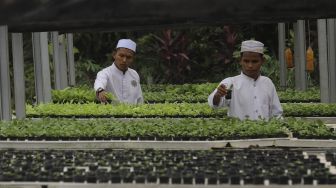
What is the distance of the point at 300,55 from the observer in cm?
1208

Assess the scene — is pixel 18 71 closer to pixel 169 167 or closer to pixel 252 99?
pixel 252 99

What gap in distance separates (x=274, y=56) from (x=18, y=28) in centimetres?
1364

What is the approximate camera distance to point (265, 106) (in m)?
7.23

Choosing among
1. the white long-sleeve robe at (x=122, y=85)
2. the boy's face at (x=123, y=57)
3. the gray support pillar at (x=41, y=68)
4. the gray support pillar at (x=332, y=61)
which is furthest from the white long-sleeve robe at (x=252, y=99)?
the gray support pillar at (x=41, y=68)

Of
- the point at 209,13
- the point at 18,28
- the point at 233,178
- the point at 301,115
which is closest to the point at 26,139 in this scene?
the point at 18,28

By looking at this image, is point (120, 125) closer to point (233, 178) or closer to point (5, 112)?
point (5, 112)

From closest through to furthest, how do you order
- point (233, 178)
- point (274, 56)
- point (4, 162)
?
point (233, 178) → point (4, 162) → point (274, 56)

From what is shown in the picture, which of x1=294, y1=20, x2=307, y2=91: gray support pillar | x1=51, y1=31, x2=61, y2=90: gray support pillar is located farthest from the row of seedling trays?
x1=294, y1=20, x2=307, y2=91: gray support pillar

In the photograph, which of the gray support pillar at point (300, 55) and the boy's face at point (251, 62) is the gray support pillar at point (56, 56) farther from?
the boy's face at point (251, 62)

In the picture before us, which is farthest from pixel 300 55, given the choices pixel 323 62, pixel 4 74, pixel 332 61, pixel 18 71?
pixel 4 74

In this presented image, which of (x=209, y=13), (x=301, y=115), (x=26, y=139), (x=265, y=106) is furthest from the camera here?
(x=301, y=115)

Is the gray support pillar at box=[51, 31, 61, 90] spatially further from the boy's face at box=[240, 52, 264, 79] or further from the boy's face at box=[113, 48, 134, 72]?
the boy's face at box=[240, 52, 264, 79]

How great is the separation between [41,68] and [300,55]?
5.28m

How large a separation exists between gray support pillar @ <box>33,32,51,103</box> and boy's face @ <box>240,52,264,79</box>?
10.3 ft
